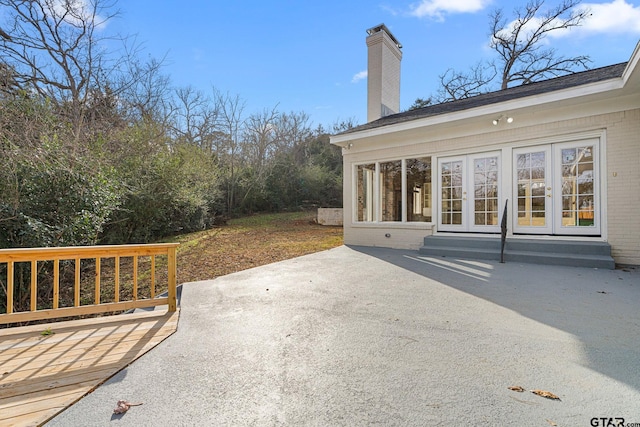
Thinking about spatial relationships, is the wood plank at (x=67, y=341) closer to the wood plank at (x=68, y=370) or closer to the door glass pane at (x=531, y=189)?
the wood plank at (x=68, y=370)

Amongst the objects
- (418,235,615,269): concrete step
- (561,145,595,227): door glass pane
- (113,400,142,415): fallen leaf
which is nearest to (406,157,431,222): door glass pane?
(418,235,615,269): concrete step

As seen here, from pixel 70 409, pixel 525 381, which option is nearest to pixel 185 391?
pixel 70 409

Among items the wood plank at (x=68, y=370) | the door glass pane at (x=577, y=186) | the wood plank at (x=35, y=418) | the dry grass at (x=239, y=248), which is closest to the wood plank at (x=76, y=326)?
the wood plank at (x=68, y=370)

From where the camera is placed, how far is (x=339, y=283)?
4.04 meters

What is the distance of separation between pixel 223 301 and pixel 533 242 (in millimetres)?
5450

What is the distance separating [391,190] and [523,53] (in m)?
12.7

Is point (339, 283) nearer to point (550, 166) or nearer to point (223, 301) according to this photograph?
point (223, 301)

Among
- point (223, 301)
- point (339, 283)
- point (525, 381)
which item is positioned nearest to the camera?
point (525, 381)

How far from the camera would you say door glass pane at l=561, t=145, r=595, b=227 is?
510 centimetres

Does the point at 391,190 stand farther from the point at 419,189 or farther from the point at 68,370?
the point at 68,370

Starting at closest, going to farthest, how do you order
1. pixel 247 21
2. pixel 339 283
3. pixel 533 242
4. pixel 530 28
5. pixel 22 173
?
pixel 339 283 → pixel 22 173 → pixel 533 242 → pixel 247 21 → pixel 530 28

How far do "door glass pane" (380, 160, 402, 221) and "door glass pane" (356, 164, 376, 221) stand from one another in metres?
0.32

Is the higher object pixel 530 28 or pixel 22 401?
pixel 530 28

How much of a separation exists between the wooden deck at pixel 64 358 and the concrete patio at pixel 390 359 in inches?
4.6
